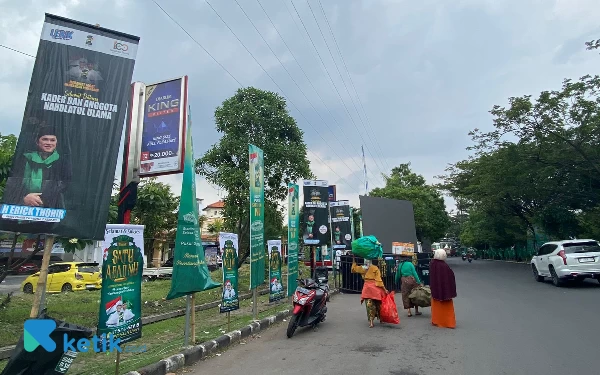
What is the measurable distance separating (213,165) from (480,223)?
Answer: 34176 millimetres

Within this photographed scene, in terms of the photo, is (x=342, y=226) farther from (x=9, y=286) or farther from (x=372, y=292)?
(x=9, y=286)

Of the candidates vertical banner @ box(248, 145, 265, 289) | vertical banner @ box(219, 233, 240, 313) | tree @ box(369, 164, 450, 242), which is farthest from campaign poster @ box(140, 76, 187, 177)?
tree @ box(369, 164, 450, 242)

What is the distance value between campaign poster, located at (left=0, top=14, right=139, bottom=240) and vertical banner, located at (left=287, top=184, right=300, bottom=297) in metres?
7.11

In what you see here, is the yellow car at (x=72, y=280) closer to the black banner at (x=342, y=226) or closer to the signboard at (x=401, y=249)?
the black banner at (x=342, y=226)

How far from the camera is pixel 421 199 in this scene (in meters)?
40.3

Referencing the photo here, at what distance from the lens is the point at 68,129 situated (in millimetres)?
4973

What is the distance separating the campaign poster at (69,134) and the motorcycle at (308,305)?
4.06 meters

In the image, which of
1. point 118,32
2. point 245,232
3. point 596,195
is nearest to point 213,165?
point 245,232

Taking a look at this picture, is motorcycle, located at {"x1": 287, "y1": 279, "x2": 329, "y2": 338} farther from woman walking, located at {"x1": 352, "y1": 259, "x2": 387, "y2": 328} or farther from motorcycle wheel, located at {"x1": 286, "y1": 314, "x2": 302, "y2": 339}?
woman walking, located at {"x1": 352, "y1": 259, "x2": 387, "y2": 328}

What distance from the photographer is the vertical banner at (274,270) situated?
10.7 metres

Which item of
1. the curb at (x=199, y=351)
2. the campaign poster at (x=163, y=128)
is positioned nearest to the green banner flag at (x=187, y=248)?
the campaign poster at (x=163, y=128)

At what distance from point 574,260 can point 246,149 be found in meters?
12.1

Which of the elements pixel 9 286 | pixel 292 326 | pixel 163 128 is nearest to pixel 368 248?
pixel 292 326

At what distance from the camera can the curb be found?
5.29 m
